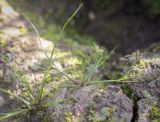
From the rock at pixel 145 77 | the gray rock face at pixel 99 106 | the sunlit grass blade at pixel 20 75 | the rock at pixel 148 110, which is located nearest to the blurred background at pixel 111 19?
the sunlit grass blade at pixel 20 75

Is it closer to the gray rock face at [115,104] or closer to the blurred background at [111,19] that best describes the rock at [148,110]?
the gray rock face at [115,104]

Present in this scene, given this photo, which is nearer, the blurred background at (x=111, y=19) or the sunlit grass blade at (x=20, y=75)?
the sunlit grass blade at (x=20, y=75)

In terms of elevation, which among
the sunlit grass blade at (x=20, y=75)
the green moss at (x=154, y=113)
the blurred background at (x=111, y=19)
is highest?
the blurred background at (x=111, y=19)

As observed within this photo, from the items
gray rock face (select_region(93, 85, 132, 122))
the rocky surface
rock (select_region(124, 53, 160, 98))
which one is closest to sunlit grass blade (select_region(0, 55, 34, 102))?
the rocky surface

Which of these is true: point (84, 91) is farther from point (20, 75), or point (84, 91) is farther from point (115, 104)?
point (20, 75)

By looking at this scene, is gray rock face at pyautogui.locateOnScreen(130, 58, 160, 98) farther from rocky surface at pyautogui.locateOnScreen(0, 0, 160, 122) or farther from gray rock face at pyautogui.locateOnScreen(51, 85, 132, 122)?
gray rock face at pyautogui.locateOnScreen(51, 85, 132, 122)

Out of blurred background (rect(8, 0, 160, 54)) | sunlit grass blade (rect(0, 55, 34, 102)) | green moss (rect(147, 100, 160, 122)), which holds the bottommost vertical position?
green moss (rect(147, 100, 160, 122))

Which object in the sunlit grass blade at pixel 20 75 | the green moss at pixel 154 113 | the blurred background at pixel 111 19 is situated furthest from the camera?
the blurred background at pixel 111 19

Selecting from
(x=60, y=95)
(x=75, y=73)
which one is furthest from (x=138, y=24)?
(x=60, y=95)
